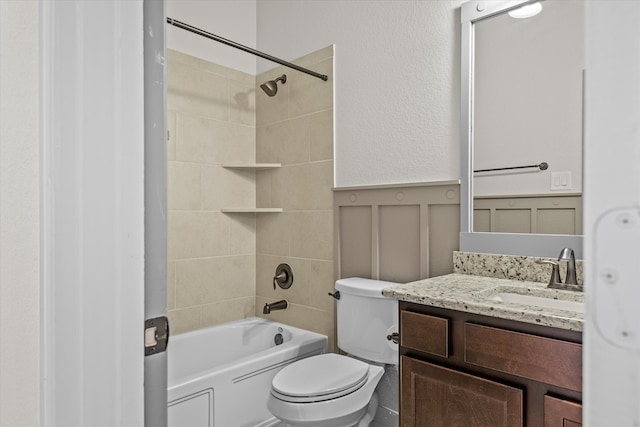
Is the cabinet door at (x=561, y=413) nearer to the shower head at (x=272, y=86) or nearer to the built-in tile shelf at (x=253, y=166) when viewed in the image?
the built-in tile shelf at (x=253, y=166)

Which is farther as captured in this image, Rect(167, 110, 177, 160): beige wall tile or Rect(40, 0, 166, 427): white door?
Rect(167, 110, 177, 160): beige wall tile

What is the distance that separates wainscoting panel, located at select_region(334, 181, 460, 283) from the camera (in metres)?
1.86

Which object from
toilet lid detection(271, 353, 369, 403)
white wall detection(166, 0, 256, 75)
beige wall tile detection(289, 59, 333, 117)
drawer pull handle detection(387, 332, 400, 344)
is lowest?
toilet lid detection(271, 353, 369, 403)

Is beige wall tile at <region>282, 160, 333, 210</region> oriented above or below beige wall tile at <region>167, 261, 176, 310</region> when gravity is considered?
above

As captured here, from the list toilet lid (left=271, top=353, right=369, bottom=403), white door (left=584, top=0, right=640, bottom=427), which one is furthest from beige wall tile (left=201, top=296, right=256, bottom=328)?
white door (left=584, top=0, right=640, bottom=427)

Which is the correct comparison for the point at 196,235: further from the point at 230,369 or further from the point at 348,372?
the point at 348,372

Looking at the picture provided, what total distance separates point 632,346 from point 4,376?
0.80 metres

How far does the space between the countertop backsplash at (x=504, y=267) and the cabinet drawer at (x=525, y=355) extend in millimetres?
483

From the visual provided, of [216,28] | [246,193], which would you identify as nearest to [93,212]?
[246,193]

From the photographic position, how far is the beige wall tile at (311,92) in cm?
234

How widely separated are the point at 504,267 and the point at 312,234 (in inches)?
43.5

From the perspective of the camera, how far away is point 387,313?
1.82 m

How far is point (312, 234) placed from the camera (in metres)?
2.44

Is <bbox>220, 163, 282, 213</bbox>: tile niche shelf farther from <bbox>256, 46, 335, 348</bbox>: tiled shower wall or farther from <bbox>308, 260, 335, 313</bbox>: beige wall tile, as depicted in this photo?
<bbox>308, 260, 335, 313</bbox>: beige wall tile
